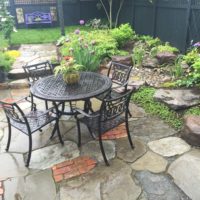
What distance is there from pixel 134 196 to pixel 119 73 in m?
2.02

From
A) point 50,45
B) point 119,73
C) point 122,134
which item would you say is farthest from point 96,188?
point 50,45

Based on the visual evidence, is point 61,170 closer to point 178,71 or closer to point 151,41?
point 178,71

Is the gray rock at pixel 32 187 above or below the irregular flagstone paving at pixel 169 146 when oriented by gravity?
below

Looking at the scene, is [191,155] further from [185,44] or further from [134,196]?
[185,44]

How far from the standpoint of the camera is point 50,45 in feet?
25.7

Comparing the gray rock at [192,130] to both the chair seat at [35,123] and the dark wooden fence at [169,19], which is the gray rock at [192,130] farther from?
the dark wooden fence at [169,19]

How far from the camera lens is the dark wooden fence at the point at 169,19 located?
531cm

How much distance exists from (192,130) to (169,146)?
0.32 m

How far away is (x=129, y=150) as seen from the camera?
2.99 metres

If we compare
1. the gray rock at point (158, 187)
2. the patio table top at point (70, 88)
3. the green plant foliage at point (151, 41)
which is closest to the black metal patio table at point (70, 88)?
the patio table top at point (70, 88)

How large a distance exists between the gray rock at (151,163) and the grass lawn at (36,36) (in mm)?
6458

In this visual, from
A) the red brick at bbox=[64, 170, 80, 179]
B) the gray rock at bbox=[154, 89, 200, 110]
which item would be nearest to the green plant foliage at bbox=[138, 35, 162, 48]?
the gray rock at bbox=[154, 89, 200, 110]

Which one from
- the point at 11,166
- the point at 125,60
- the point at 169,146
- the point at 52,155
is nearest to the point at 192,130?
the point at 169,146

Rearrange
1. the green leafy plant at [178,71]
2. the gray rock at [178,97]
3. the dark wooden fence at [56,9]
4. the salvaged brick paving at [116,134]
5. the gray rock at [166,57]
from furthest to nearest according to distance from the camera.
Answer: the dark wooden fence at [56,9] → the gray rock at [166,57] → the green leafy plant at [178,71] → the gray rock at [178,97] → the salvaged brick paving at [116,134]
